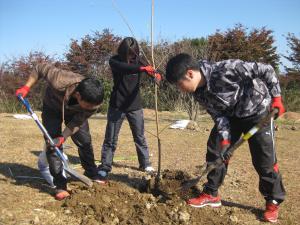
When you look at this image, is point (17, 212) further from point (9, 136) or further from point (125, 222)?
point (9, 136)

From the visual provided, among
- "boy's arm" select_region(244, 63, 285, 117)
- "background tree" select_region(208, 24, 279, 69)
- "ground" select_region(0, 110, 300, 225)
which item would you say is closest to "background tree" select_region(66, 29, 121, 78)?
"background tree" select_region(208, 24, 279, 69)

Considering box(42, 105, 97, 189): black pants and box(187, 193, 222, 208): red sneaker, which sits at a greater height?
box(42, 105, 97, 189): black pants

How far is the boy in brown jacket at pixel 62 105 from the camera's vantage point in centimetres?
357

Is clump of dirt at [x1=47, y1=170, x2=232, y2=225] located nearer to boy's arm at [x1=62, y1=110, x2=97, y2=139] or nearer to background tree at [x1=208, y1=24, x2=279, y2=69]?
boy's arm at [x1=62, y1=110, x2=97, y2=139]

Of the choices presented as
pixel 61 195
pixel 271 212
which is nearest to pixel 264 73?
pixel 271 212

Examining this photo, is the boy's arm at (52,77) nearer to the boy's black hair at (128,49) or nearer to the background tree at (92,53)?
the boy's black hair at (128,49)

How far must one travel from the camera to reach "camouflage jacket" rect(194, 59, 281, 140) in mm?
3359

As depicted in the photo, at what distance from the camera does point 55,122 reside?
407cm

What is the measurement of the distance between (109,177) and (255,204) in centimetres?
180

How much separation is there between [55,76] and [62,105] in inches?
11.3

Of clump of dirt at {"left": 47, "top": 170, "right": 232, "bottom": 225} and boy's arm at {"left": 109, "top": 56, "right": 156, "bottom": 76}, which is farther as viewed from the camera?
boy's arm at {"left": 109, "top": 56, "right": 156, "bottom": 76}

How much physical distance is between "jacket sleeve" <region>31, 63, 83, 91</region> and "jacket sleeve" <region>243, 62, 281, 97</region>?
157 cm

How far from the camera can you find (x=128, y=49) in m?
4.78

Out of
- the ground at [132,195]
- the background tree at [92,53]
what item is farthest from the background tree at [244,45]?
the ground at [132,195]
